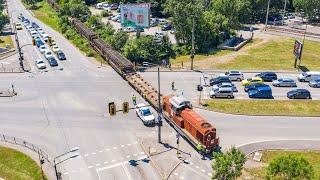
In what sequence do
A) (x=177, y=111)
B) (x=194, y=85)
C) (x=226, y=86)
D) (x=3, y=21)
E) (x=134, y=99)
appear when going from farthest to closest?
(x=3, y=21)
(x=194, y=85)
(x=226, y=86)
(x=134, y=99)
(x=177, y=111)

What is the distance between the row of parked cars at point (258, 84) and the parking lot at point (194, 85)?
2.89 ft

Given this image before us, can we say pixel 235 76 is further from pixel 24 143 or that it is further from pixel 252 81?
pixel 24 143

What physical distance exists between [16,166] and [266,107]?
Result: 132 ft

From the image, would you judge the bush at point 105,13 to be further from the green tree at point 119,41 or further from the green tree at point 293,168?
the green tree at point 293,168

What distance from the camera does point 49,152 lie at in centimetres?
5328

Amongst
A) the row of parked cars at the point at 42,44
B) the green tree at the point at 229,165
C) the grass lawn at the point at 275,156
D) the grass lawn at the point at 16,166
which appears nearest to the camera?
the green tree at the point at 229,165

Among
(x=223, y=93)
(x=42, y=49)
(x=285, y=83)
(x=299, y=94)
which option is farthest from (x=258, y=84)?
(x=42, y=49)

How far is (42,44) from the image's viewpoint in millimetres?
100438

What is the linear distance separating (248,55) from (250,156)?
44778 millimetres

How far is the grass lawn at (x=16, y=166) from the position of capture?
48531mm

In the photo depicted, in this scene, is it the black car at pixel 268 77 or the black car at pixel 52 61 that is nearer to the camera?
the black car at pixel 268 77

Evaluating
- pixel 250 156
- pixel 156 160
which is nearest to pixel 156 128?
pixel 156 160

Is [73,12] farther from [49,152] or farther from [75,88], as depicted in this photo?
[49,152]

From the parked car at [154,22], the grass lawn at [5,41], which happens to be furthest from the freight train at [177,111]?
the parked car at [154,22]
